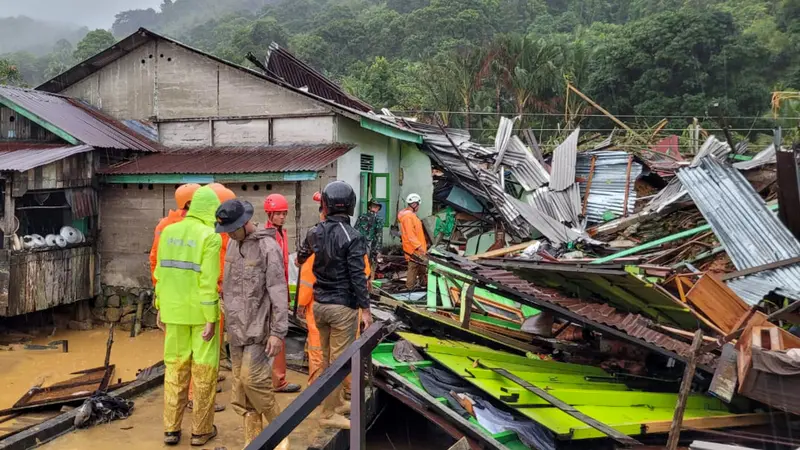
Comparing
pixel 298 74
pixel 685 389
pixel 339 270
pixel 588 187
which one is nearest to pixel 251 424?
pixel 339 270

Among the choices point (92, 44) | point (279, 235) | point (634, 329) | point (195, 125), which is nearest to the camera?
point (634, 329)

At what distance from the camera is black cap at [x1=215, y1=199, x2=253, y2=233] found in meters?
3.90

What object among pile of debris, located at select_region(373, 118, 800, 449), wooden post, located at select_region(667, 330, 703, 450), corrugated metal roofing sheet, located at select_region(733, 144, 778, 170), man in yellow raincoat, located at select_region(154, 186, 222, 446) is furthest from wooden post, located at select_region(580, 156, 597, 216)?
man in yellow raincoat, located at select_region(154, 186, 222, 446)

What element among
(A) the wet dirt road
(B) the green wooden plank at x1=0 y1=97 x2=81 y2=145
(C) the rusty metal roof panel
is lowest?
(A) the wet dirt road

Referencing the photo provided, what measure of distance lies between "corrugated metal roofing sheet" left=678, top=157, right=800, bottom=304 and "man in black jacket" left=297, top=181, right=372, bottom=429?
5.02 meters

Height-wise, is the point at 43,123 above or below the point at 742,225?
above

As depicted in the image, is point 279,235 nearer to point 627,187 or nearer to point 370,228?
point 370,228

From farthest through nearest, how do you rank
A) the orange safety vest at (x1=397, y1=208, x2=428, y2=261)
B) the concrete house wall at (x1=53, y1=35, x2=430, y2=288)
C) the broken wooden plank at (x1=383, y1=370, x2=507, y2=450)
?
the concrete house wall at (x1=53, y1=35, x2=430, y2=288) → the orange safety vest at (x1=397, y1=208, x2=428, y2=261) → the broken wooden plank at (x1=383, y1=370, x2=507, y2=450)

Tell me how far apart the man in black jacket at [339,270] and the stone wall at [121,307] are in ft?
26.7

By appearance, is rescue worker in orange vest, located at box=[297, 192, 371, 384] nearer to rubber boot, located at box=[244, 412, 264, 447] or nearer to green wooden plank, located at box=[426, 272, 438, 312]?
rubber boot, located at box=[244, 412, 264, 447]

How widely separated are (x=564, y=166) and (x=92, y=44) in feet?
172

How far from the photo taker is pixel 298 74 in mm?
14398

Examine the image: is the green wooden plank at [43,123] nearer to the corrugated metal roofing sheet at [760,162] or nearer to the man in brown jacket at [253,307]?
the man in brown jacket at [253,307]

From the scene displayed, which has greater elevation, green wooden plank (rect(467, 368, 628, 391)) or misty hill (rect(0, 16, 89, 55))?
misty hill (rect(0, 16, 89, 55))
